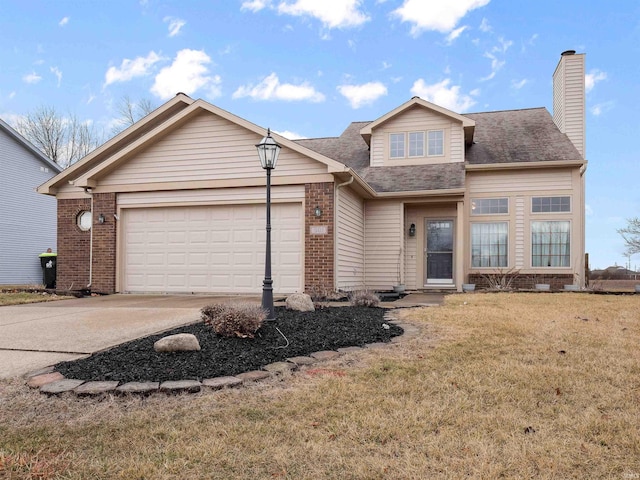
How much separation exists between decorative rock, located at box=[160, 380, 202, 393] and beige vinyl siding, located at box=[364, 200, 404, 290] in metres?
9.77

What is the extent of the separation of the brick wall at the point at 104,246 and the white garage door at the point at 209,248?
0.99ft

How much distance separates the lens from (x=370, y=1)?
1162 cm

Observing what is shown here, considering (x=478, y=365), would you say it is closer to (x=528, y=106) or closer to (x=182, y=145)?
(x=182, y=145)

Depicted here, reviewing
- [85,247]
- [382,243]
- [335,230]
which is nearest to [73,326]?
[335,230]

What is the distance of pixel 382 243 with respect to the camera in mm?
13141

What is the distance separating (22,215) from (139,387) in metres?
19.8

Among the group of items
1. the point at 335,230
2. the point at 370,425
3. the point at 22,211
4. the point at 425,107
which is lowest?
the point at 370,425

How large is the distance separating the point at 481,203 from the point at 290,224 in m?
6.40

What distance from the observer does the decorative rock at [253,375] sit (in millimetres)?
3955

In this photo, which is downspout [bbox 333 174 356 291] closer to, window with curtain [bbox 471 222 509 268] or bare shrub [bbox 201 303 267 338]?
bare shrub [bbox 201 303 267 338]

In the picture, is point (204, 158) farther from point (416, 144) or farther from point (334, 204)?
point (416, 144)

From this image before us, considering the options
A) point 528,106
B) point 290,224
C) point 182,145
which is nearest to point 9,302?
point 182,145

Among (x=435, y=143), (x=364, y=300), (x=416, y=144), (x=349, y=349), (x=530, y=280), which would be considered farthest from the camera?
(x=416, y=144)

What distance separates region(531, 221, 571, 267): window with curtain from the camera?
13070 millimetres
